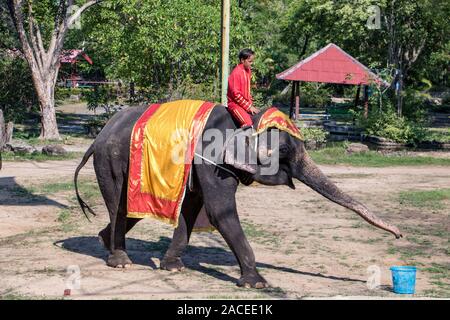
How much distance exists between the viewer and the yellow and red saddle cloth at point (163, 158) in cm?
980

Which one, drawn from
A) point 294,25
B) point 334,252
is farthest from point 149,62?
point 294,25

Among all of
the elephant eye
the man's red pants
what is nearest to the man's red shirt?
the man's red pants

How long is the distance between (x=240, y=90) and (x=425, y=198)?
26.2 feet

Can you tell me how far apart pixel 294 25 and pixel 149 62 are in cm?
2328

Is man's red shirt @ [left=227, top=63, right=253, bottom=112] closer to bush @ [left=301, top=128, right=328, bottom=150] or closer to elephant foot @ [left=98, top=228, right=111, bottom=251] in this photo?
elephant foot @ [left=98, top=228, right=111, bottom=251]

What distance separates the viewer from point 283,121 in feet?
31.8

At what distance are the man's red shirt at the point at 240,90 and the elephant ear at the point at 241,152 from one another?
1.21 feet

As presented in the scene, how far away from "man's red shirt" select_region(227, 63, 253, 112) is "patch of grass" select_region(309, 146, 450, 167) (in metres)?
13.1

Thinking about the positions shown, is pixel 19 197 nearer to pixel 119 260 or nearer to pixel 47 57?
pixel 119 260

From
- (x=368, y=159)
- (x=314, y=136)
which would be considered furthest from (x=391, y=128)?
(x=368, y=159)

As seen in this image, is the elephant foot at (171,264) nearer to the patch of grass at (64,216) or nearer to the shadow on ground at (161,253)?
the shadow on ground at (161,253)

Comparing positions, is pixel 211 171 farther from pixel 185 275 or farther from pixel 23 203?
pixel 23 203

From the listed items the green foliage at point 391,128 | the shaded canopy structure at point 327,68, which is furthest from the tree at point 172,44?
the shaded canopy structure at point 327,68

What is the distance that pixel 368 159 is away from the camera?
77.3 feet
